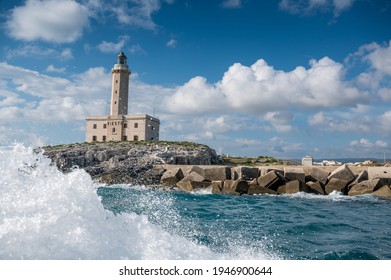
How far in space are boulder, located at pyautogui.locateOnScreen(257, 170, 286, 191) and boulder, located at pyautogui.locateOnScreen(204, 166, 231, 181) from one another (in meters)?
3.16

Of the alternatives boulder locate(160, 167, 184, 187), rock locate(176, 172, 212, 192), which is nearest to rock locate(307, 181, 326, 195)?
rock locate(176, 172, 212, 192)

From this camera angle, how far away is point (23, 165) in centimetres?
721

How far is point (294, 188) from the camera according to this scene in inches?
771

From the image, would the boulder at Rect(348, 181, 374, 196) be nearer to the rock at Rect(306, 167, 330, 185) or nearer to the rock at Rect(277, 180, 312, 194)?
the rock at Rect(306, 167, 330, 185)

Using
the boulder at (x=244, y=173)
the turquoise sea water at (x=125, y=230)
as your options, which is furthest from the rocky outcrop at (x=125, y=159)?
the turquoise sea water at (x=125, y=230)

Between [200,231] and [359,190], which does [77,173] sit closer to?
[200,231]

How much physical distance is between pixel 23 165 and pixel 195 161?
3007 cm

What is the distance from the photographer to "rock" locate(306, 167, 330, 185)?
2117cm

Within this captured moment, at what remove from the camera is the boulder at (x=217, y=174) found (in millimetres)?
23047

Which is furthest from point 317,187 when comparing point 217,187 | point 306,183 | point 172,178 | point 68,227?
point 68,227

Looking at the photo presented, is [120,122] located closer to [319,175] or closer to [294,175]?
[294,175]

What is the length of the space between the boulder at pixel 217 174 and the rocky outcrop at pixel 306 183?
811mm

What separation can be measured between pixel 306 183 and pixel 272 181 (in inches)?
85.3

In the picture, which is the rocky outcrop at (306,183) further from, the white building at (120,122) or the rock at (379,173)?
the white building at (120,122)
